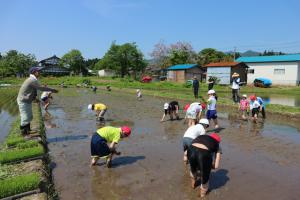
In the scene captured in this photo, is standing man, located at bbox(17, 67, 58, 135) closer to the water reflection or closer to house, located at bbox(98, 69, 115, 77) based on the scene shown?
the water reflection

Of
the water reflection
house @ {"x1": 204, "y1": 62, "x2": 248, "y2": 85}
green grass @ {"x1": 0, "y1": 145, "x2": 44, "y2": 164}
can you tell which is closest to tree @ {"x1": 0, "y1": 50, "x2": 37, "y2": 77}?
house @ {"x1": 204, "y1": 62, "x2": 248, "y2": 85}

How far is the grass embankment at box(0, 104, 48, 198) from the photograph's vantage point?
533cm

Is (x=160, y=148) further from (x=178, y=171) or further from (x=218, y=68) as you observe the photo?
(x=218, y=68)

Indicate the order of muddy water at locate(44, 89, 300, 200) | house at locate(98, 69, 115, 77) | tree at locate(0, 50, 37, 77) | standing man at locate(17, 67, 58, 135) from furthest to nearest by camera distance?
house at locate(98, 69, 115, 77) < tree at locate(0, 50, 37, 77) < standing man at locate(17, 67, 58, 135) < muddy water at locate(44, 89, 300, 200)

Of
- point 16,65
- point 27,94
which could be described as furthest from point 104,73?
point 27,94

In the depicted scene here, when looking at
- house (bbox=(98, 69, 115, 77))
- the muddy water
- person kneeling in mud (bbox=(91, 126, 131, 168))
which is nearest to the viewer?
the muddy water

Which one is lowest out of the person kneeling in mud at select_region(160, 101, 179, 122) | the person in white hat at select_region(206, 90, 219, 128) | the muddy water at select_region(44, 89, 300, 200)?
the muddy water at select_region(44, 89, 300, 200)

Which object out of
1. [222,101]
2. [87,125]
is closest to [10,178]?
[87,125]

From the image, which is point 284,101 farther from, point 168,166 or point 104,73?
point 104,73

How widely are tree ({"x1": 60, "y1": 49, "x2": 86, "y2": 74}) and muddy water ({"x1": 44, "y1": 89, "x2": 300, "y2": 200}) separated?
228 feet

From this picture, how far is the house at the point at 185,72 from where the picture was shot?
48.2m

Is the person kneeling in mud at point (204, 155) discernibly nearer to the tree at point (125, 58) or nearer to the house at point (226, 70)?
the house at point (226, 70)

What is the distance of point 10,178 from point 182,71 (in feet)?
144

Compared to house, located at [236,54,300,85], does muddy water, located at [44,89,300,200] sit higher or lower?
lower
